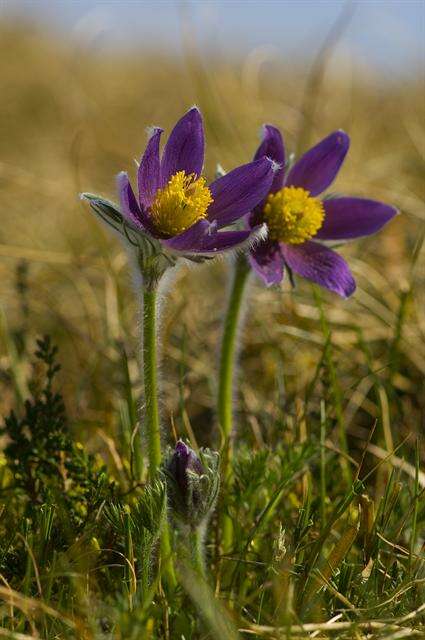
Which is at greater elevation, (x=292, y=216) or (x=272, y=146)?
(x=272, y=146)

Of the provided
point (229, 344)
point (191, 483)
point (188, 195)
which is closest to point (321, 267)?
point (229, 344)

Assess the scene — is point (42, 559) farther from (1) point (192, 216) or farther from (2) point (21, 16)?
(2) point (21, 16)

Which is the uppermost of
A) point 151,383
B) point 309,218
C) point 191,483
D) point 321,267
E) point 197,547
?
point 309,218

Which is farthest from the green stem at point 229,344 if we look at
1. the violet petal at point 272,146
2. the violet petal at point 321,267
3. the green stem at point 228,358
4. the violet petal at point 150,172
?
the violet petal at point 150,172

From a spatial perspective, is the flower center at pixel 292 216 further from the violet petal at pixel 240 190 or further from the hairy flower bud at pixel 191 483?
the hairy flower bud at pixel 191 483

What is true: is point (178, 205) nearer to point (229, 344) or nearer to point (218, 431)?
point (229, 344)

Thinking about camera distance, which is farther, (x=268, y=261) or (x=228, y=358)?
(x=228, y=358)

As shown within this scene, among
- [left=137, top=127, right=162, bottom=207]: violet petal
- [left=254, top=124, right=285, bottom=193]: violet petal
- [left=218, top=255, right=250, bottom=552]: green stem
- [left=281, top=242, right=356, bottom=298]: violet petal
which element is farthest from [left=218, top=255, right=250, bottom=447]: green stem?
[left=137, top=127, right=162, bottom=207]: violet petal

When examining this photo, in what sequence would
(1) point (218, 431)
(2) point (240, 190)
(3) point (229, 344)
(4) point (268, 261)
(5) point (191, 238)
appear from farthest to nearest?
(1) point (218, 431) < (3) point (229, 344) < (4) point (268, 261) < (2) point (240, 190) < (5) point (191, 238)
